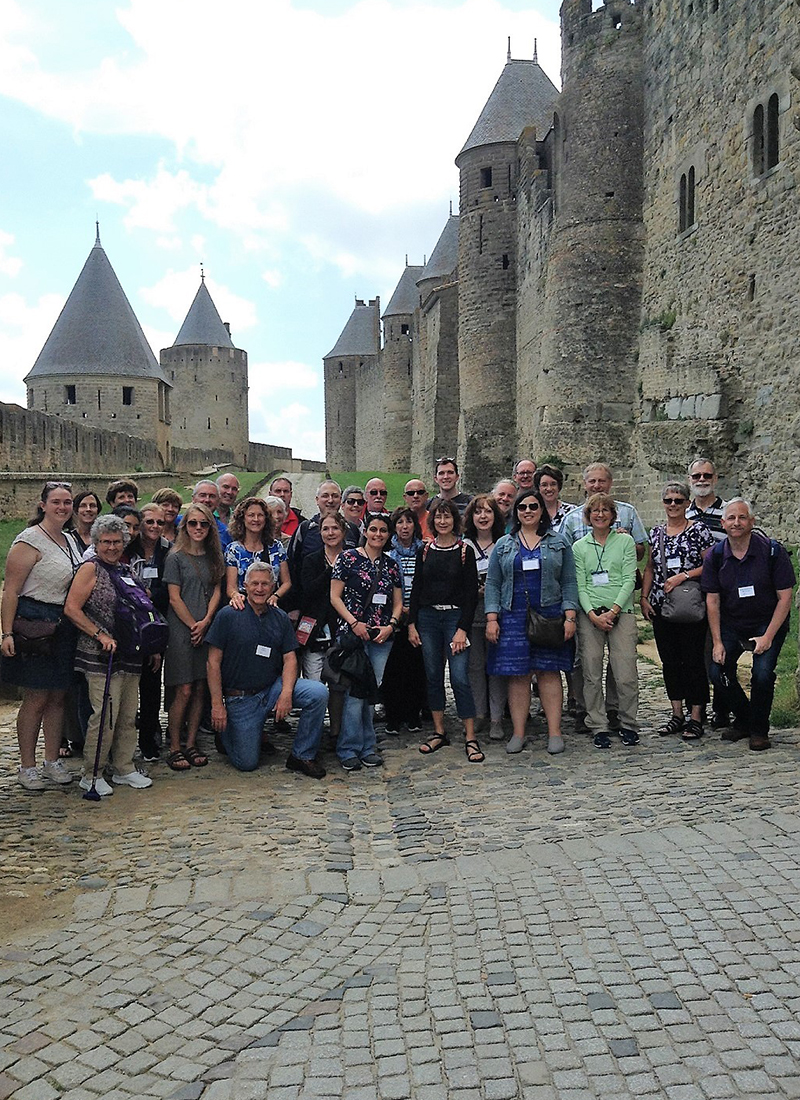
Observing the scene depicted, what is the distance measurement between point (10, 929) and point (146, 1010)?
1049 millimetres

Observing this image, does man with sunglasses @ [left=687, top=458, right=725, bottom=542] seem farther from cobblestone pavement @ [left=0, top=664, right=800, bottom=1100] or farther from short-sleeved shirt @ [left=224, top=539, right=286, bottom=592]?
short-sleeved shirt @ [left=224, top=539, right=286, bottom=592]

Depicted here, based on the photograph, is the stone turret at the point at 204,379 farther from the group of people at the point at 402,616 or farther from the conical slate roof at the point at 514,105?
the group of people at the point at 402,616

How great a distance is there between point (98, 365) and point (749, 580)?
4569cm

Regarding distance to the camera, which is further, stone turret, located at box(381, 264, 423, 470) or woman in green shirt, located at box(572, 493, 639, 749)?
stone turret, located at box(381, 264, 423, 470)

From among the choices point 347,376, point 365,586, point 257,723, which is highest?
point 347,376

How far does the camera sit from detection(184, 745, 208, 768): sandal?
7.02 metres

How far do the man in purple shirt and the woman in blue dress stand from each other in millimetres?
1053

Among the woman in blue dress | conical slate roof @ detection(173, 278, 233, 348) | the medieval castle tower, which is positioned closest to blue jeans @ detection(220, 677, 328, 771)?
the woman in blue dress

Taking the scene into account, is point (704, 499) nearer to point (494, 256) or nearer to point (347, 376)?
point (494, 256)

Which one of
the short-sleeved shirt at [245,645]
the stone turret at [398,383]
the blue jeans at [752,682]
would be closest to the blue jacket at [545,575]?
the blue jeans at [752,682]

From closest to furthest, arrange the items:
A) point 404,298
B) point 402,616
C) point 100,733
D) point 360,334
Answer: point 100,733, point 402,616, point 404,298, point 360,334

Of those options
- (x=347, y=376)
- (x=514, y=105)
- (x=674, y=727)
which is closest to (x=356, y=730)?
(x=674, y=727)

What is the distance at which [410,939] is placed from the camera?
4.32 m

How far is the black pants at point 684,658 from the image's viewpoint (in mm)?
7441
